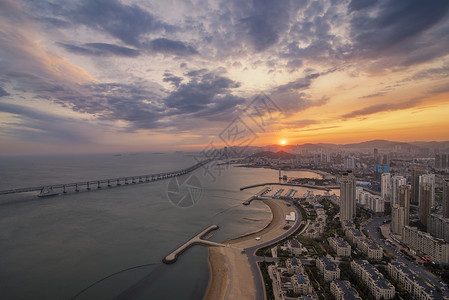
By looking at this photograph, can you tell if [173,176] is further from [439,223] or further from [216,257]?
[439,223]

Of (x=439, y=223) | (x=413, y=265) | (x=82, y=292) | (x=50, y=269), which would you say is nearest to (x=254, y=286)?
(x=82, y=292)

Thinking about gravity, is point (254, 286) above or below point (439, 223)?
below

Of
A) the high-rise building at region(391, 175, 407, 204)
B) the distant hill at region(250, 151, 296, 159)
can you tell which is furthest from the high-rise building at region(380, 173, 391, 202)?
the distant hill at region(250, 151, 296, 159)

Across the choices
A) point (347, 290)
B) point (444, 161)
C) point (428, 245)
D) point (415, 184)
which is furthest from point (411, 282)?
point (444, 161)

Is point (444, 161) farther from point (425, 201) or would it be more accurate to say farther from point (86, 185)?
point (86, 185)

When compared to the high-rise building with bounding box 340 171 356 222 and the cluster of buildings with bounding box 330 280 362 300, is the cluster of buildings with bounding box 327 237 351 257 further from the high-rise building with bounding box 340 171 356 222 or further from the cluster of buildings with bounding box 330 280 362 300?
the high-rise building with bounding box 340 171 356 222

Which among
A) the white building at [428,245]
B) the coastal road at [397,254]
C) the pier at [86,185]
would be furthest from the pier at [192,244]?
the pier at [86,185]
